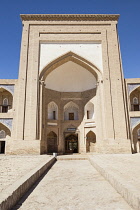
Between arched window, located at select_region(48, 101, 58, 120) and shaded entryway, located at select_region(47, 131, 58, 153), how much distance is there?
6.02ft

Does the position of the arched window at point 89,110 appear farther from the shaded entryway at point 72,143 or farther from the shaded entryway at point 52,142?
the shaded entryway at point 52,142

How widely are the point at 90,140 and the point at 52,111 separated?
5449 mm

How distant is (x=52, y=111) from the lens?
20.0m

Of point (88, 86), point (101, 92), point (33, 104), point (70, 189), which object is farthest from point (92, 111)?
point (70, 189)

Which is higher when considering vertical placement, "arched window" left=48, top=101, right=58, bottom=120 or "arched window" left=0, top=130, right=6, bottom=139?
"arched window" left=48, top=101, right=58, bottom=120

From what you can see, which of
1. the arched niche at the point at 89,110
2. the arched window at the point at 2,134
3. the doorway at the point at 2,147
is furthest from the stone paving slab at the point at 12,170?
the arched niche at the point at 89,110

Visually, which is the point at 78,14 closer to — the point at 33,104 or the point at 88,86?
the point at 88,86

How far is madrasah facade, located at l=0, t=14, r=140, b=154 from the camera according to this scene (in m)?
13.6

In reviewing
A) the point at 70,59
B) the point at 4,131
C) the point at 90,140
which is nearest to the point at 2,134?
the point at 4,131

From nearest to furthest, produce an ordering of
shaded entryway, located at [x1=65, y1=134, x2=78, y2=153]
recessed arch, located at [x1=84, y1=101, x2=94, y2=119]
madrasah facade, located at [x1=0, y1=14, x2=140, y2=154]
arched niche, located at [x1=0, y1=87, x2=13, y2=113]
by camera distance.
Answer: madrasah facade, located at [x1=0, y1=14, x2=140, y2=154]
arched niche, located at [x1=0, y1=87, x2=13, y2=113]
shaded entryway, located at [x1=65, y1=134, x2=78, y2=153]
recessed arch, located at [x1=84, y1=101, x2=94, y2=119]

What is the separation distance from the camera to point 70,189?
384 centimetres

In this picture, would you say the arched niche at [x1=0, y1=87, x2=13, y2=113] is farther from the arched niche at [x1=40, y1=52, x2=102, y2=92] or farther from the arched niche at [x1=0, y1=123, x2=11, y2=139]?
the arched niche at [x1=40, y1=52, x2=102, y2=92]

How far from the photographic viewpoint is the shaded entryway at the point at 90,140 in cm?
1860

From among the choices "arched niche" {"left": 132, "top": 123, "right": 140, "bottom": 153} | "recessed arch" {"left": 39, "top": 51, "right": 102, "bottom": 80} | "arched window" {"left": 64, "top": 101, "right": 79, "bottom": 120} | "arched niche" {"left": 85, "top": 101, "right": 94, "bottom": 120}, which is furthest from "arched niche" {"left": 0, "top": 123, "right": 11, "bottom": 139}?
"arched niche" {"left": 132, "top": 123, "right": 140, "bottom": 153}
